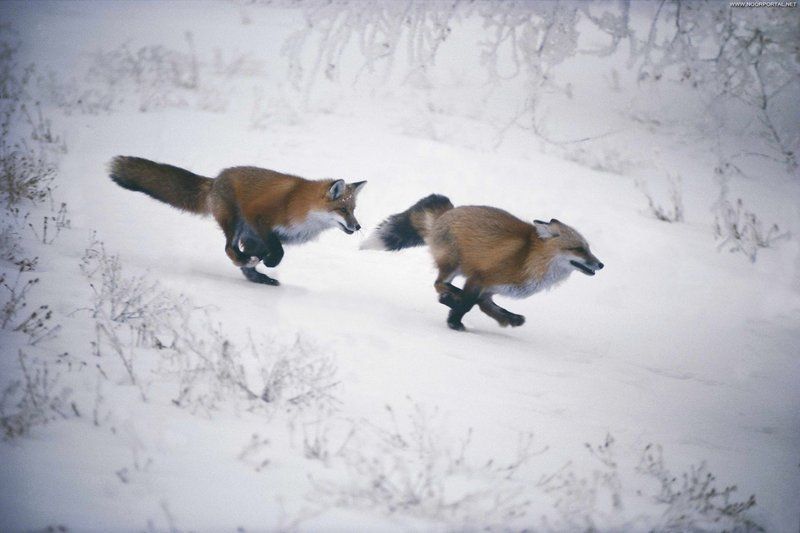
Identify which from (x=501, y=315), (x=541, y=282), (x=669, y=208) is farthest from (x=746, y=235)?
(x=501, y=315)

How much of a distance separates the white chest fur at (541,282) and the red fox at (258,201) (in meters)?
1.61

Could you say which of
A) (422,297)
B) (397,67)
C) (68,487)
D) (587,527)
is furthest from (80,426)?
(397,67)

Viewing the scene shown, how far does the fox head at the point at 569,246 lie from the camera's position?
592 cm

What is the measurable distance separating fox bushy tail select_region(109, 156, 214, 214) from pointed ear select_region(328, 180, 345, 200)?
54.6 inches

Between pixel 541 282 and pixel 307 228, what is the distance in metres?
2.47

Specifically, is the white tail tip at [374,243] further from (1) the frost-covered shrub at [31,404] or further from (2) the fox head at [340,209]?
(1) the frost-covered shrub at [31,404]

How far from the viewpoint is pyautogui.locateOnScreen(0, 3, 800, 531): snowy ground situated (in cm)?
263

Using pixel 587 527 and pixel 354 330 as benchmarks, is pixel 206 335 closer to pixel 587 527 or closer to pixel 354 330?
pixel 354 330

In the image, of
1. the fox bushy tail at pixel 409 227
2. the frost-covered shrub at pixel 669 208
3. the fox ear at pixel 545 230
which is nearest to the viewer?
the fox ear at pixel 545 230

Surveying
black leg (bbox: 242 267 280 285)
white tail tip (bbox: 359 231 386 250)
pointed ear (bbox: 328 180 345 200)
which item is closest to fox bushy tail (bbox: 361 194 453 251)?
white tail tip (bbox: 359 231 386 250)

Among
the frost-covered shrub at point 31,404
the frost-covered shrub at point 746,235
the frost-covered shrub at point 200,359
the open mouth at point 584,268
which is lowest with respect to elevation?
the frost-covered shrub at point 31,404

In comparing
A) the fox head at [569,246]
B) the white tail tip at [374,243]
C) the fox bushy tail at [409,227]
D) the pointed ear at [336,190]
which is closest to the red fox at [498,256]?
the fox head at [569,246]

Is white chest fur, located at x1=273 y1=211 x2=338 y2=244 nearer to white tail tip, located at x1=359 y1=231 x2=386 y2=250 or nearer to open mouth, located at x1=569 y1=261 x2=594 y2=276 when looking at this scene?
white tail tip, located at x1=359 y1=231 x2=386 y2=250

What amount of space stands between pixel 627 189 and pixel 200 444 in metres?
10.1
